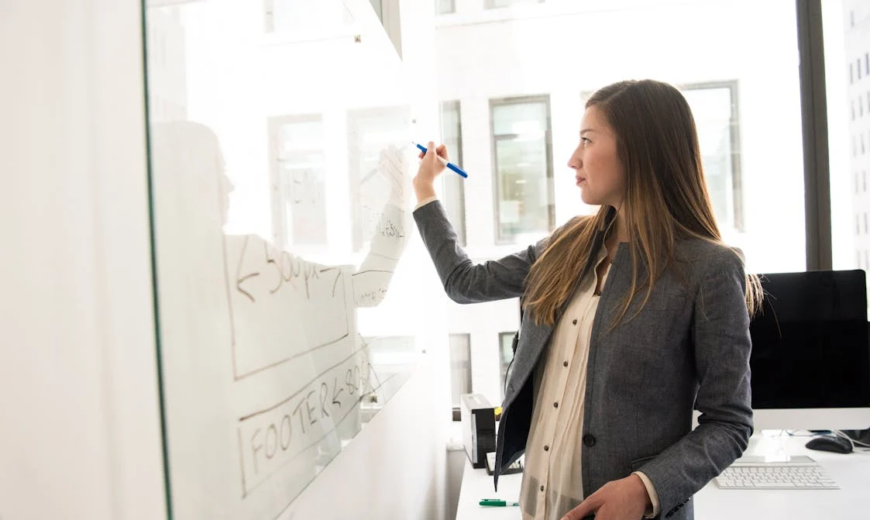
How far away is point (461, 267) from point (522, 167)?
4.36ft

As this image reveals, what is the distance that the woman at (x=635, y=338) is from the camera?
0.95 m

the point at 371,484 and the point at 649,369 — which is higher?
the point at 649,369

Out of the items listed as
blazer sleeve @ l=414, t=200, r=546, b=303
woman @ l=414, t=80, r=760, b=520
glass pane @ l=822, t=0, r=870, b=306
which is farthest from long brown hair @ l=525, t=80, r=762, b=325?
glass pane @ l=822, t=0, r=870, b=306

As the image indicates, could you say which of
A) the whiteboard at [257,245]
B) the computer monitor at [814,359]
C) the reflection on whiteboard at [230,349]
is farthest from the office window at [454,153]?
the reflection on whiteboard at [230,349]

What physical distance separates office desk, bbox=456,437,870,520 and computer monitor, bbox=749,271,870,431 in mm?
183

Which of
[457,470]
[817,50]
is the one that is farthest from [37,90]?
[817,50]

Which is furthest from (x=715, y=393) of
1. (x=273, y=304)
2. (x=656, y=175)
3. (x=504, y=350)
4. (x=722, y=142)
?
(x=722, y=142)

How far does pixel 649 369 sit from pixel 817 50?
213 cm

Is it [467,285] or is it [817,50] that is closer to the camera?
[467,285]

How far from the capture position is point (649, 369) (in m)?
0.99

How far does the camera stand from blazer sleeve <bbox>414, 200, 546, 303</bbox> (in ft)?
4.18

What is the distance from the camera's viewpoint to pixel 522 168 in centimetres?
250

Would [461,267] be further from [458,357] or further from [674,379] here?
[458,357]

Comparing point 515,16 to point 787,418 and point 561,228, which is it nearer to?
point 561,228
